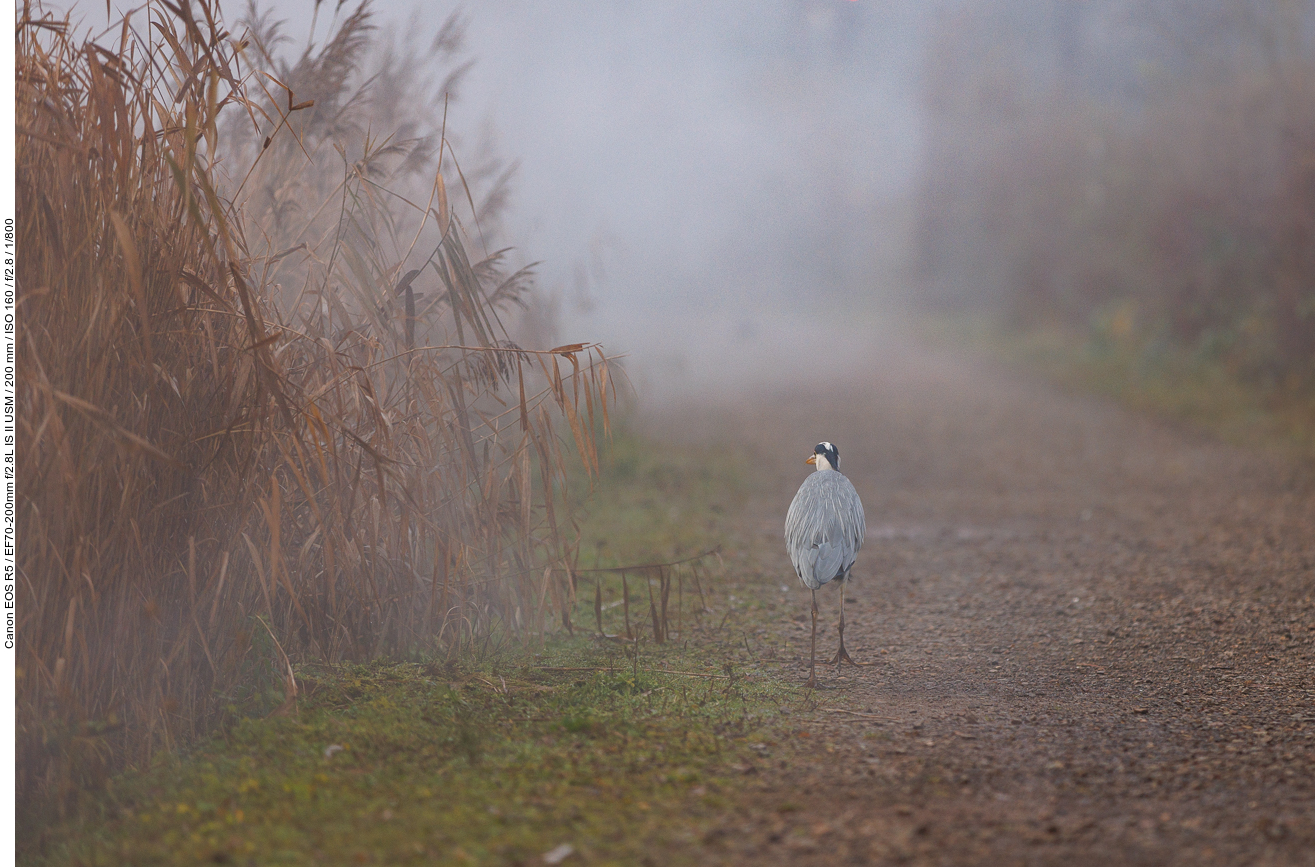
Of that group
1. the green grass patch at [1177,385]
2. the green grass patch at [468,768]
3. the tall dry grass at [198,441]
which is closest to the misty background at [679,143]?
the tall dry grass at [198,441]

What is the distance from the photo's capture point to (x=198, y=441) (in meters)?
3.31

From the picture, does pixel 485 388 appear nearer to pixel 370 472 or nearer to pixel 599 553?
pixel 370 472

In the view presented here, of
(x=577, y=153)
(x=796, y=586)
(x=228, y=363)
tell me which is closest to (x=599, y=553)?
(x=796, y=586)

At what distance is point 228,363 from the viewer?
3.34 meters

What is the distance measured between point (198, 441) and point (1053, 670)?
3261mm

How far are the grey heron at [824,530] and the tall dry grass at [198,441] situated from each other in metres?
0.82

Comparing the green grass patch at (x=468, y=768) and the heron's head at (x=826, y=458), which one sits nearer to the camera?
the green grass patch at (x=468, y=768)

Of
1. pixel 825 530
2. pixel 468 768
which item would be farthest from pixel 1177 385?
pixel 468 768

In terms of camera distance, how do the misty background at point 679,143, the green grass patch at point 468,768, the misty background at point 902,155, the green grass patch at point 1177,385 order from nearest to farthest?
the green grass patch at point 468,768, the misty background at point 679,143, the green grass patch at point 1177,385, the misty background at point 902,155

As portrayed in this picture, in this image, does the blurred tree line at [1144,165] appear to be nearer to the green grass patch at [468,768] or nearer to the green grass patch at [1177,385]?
the green grass patch at [1177,385]

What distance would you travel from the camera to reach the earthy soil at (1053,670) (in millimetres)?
2766

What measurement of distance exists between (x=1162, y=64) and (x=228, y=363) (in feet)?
62.2

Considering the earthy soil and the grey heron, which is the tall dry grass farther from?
the earthy soil

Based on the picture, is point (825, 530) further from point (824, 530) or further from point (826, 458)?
point (826, 458)
